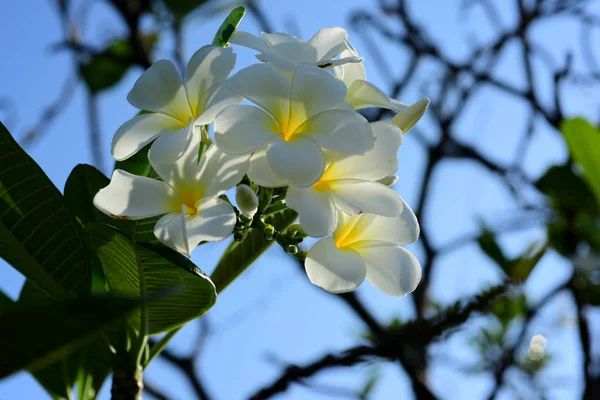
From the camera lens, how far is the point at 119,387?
2.27ft

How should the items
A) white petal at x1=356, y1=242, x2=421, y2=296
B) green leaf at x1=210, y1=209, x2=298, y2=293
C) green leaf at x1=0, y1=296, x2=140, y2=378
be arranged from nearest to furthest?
green leaf at x1=0, y1=296, x2=140, y2=378 < white petal at x1=356, y1=242, x2=421, y2=296 < green leaf at x1=210, y1=209, x2=298, y2=293

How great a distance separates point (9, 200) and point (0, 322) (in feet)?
1.21

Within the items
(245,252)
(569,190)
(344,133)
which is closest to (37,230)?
(245,252)

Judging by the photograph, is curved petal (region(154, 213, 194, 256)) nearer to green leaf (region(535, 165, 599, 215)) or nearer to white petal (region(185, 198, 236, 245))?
white petal (region(185, 198, 236, 245))

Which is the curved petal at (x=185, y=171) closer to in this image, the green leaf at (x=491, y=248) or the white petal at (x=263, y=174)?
the white petal at (x=263, y=174)

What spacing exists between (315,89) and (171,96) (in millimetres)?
158

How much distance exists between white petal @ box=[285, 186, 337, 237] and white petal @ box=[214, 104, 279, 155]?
0.05 metres

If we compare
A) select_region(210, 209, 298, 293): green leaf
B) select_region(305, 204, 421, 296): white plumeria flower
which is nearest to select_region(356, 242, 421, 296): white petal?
select_region(305, 204, 421, 296): white plumeria flower

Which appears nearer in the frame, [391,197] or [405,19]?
[391,197]

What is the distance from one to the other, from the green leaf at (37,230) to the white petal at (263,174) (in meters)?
0.22

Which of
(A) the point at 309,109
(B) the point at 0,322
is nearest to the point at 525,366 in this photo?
(A) the point at 309,109

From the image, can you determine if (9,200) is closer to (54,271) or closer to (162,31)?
(54,271)

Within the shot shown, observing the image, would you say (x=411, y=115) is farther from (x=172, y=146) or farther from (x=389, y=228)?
(x=172, y=146)

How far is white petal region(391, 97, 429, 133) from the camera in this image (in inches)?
25.5
